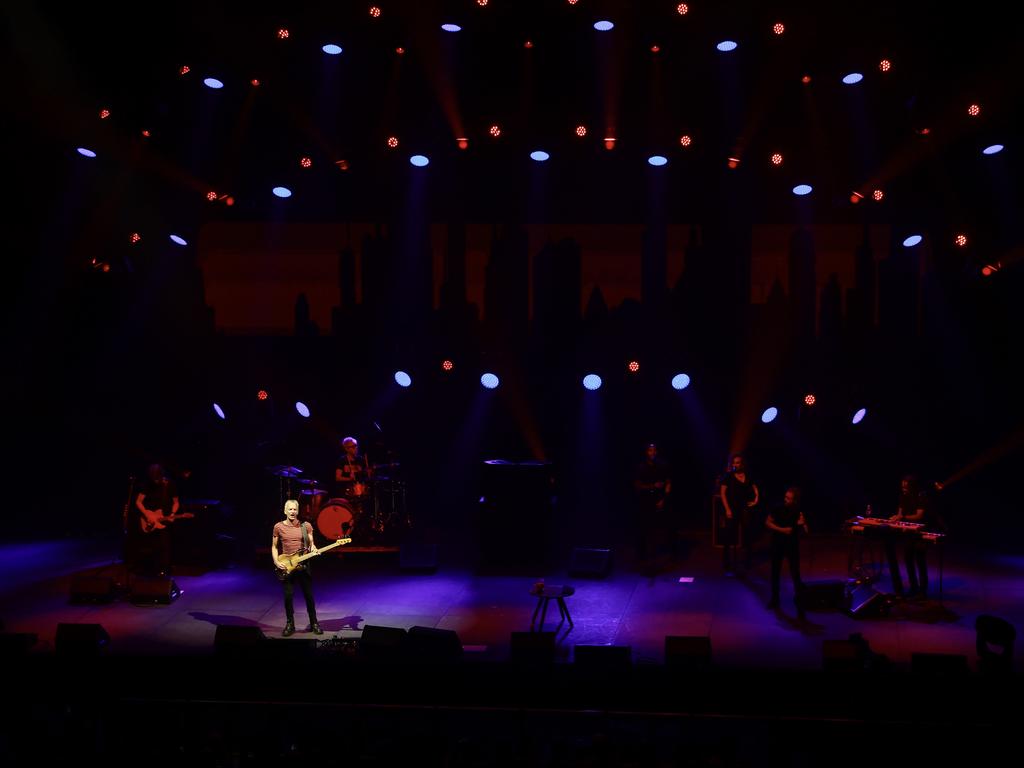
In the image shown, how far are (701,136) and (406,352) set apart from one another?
536 centimetres

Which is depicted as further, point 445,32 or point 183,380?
point 183,380

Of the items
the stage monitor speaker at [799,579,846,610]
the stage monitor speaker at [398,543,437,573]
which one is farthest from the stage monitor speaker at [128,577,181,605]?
the stage monitor speaker at [799,579,846,610]

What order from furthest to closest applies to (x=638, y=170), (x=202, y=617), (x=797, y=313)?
(x=797, y=313) → (x=638, y=170) → (x=202, y=617)

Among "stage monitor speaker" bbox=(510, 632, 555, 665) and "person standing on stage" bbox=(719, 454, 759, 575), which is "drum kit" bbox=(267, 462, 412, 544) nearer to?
"person standing on stage" bbox=(719, 454, 759, 575)

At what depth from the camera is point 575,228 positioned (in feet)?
54.2

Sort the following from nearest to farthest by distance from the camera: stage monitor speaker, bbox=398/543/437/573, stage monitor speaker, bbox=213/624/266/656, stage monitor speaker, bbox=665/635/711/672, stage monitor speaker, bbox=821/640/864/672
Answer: stage monitor speaker, bbox=821/640/864/672 < stage monitor speaker, bbox=665/635/711/672 < stage monitor speaker, bbox=213/624/266/656 < stage monitor speaker, bbox=398/543/437/573

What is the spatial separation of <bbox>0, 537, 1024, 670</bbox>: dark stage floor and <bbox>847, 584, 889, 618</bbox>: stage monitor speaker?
9cm

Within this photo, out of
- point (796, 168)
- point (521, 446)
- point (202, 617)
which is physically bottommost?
point (202, 617)

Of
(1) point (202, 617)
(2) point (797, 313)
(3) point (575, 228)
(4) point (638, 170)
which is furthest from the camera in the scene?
(3) point (575, 228)

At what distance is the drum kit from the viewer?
15016 millimetres

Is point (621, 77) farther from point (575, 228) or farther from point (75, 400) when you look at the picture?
point (75, 400)

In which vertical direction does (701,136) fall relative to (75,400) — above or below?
above

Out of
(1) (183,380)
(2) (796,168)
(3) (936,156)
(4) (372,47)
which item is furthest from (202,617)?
(3) (936,156)

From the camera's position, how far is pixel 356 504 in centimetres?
1556
